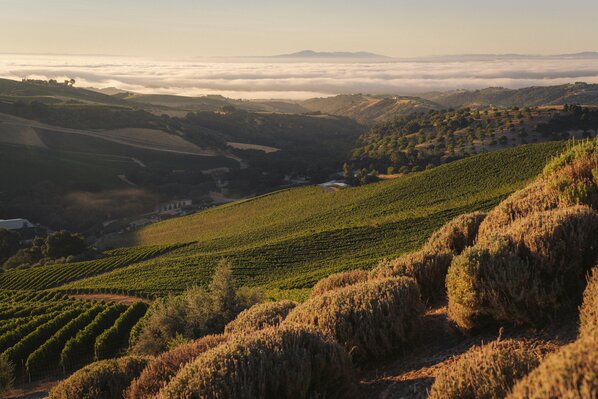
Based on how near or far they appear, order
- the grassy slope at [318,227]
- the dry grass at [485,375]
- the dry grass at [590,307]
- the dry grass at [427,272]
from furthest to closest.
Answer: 1. the grassy slope at [318,227]
2. the dry grass at [427,272]
3. the dry grass at [590,307]
4. the dry grass at [485,375]

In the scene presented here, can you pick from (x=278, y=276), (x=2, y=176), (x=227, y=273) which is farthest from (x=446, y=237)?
(x=2, y=176)

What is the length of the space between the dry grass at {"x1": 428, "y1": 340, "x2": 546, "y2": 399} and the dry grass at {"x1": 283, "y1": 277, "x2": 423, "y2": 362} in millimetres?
2387

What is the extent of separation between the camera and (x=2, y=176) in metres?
128

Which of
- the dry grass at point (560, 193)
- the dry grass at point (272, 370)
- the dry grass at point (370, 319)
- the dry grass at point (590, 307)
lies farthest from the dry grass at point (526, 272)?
the dry grass at point (272, 370)

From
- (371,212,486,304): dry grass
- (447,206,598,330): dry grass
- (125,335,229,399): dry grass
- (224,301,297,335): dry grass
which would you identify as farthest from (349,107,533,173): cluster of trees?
(125,335,229,399): dry grass

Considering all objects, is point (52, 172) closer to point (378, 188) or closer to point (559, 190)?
point (378, 188)

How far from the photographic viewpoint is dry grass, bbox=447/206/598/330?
23.2ft

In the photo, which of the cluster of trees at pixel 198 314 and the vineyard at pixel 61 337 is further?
the vineyard at pixel 61 337

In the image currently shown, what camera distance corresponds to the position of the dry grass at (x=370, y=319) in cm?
777

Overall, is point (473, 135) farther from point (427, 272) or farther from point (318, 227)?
point (427, 272)

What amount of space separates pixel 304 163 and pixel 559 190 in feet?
498

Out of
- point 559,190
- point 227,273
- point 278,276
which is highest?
point 559,190

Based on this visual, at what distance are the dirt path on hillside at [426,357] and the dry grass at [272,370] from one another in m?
0.67

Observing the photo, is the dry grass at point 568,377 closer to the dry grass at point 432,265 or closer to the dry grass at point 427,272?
the dry grass at point 432,265
